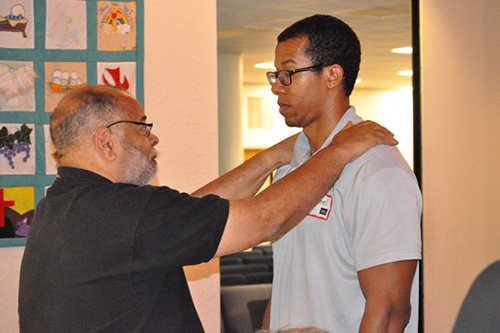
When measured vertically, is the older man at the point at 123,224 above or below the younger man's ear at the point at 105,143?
below

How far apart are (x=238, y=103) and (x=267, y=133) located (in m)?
4.10

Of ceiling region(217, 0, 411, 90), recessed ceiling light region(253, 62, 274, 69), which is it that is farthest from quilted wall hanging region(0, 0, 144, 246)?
recessed ceiling light region(253, 62, 274, 69)

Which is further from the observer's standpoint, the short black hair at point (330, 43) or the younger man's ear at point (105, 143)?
the short black hair at point (330, 43)

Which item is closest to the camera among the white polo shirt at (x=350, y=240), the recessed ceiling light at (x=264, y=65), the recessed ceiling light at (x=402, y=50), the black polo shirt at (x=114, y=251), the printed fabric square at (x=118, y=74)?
the black polo shirt at (x=114, y=251)

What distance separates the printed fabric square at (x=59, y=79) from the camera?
310 centimetres

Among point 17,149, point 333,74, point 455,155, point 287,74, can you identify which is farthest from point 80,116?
point 455,155

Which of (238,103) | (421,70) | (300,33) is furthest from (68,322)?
(238,103)

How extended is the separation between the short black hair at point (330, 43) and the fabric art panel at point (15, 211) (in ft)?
4.78

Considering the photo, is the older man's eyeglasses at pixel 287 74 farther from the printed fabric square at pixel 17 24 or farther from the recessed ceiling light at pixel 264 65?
the recessed ceiling light at pixel 264 65

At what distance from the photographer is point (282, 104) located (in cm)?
205

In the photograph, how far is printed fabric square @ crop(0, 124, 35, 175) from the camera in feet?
10.0

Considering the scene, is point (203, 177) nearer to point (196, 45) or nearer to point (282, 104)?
point (196, 45)

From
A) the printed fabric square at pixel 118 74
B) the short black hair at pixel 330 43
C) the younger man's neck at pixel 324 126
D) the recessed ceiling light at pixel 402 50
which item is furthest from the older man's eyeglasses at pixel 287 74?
the recessed ceiling light at pixel 402 50

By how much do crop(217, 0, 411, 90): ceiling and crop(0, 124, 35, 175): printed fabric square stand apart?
134 inches
